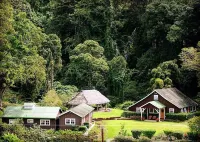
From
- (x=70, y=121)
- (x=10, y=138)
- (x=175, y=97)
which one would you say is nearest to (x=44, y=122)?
(x=70, y=121)

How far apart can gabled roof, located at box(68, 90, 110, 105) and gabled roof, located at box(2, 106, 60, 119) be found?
943 cm

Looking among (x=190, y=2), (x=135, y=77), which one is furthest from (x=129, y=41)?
(x=190, y=2)

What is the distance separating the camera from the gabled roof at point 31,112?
147ft

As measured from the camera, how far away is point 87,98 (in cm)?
5634

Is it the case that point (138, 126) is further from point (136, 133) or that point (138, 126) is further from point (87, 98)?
point (87, 98)

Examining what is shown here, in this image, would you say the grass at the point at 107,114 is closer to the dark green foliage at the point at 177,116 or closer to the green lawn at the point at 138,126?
the green lawn at the point at 138,126

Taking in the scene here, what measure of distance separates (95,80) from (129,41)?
1191 centimetres

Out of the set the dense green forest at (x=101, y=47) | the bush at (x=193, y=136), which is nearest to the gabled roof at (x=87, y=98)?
the dense green forest at (x=101, y=47)

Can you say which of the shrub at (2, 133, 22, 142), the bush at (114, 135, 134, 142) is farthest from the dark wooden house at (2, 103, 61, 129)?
the bush at (114, 135, 134, 142)

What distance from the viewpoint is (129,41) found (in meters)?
Answer: 75.2

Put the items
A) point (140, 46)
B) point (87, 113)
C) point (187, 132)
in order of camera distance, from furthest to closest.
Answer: point (140, 46), point (87, 113), point (187, 132)

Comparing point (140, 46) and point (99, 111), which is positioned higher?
point (140, 46)

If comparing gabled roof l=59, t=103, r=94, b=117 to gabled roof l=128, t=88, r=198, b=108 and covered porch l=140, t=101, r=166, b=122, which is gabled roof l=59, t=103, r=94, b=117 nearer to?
covered porch l=140, t=101, r=166, b=122

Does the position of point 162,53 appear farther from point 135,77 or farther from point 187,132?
point 187,132
